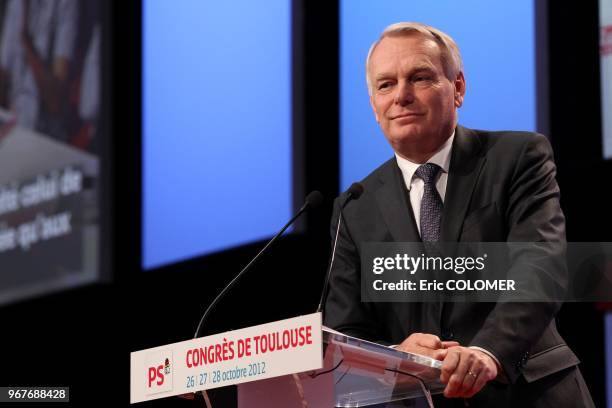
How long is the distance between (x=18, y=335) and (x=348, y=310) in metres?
3.96

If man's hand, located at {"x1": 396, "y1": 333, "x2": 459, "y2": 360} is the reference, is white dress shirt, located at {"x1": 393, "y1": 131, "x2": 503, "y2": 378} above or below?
above

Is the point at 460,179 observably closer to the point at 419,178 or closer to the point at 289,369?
the point at 419,178

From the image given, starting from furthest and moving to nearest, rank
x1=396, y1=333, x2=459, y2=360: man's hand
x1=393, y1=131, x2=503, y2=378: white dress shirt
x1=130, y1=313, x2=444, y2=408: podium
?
x1=393, y1=131, x2=503, y2=378: white dress shirt
x1=396, y1=333, x2=459, y2=360: man's hand
x1=130, y1=313, x2=444, y2=408: podium

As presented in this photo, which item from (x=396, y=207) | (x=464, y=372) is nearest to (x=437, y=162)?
(x=396, y=207)

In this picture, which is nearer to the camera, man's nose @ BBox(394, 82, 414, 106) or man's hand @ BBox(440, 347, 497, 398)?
man's hand @ BBox(440, 347, 497, 398)

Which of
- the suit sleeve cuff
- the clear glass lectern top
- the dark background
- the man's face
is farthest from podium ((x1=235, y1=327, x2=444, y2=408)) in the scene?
the dark background

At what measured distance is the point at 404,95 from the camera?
294cm

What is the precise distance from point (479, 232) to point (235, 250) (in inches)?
112

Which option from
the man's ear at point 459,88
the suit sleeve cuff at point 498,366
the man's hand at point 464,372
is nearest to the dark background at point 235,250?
the man's ear at point 459,88

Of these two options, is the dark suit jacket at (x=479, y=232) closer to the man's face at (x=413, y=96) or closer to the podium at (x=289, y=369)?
the man's face at (x=413, y=96)

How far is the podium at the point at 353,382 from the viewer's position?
2.26m

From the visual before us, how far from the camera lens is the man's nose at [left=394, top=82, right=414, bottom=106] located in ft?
9.64

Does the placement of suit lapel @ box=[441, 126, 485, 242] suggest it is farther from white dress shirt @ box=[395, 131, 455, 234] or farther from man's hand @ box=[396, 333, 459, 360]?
man's hand @ box=[396, 333, 459, 360]

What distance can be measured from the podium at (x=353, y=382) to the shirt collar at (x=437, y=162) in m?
0.70
